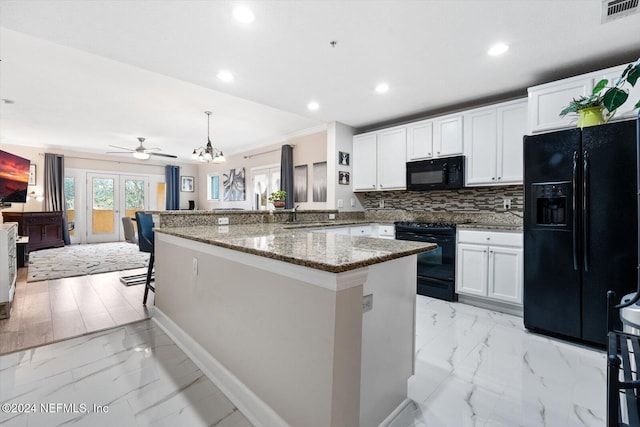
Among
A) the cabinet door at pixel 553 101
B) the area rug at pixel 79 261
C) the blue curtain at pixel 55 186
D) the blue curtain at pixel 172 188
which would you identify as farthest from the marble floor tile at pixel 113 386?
the blue curtain at pixel 172 188

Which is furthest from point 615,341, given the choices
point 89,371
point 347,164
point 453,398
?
point 347,164

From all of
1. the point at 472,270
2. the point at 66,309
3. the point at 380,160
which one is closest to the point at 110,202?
the point at 66,309

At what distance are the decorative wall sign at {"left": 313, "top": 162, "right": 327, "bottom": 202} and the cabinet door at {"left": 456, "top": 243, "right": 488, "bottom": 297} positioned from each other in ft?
7.87

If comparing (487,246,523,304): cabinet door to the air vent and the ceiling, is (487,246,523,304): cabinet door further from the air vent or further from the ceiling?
the air vent

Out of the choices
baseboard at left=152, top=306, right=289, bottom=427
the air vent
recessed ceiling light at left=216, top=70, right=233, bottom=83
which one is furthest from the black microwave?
baseboard at left=152, top=306, right=289, bottom=427

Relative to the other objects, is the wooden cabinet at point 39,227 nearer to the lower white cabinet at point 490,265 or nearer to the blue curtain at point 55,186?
the blue curtain at point 55,186

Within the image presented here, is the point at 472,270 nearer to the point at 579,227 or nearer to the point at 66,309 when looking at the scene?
the point at 579,227

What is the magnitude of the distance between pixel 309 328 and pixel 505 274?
2.61 metres

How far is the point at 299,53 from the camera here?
8.25 ft

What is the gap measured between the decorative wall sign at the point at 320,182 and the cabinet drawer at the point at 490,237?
236 centimetres

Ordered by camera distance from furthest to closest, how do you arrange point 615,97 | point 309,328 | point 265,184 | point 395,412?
point 265,184 → point 615,97 → point 395,412 → point 309,328

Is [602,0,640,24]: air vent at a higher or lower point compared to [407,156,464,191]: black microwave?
higher

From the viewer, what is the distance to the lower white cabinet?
9.34ft

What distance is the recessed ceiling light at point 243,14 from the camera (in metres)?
1.93
